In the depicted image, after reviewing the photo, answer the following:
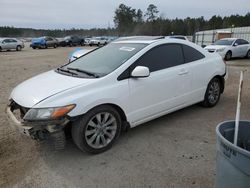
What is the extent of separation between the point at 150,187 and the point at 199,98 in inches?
101

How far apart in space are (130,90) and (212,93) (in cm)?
236

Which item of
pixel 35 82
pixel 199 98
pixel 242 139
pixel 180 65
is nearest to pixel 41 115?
pixel 35 82

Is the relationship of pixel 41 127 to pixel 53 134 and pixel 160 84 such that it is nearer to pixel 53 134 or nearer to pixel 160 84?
pixel 53 134

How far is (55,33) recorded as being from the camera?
273 ft

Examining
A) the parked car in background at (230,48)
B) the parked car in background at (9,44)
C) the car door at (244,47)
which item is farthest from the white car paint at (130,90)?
the parked car in background at (9,44)

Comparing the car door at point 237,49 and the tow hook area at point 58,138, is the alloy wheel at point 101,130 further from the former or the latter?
the car door at point 237,49

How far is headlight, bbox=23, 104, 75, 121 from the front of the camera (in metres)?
2.92

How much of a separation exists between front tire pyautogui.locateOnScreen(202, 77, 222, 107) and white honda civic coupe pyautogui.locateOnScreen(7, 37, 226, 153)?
0.63 ft

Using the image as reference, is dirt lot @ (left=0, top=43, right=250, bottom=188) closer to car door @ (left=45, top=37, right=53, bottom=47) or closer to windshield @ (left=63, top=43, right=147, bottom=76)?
windshield @ (left=63, top=43, right=147, bottom=76)

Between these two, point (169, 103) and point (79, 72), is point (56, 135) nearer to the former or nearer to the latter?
point (79, 72)

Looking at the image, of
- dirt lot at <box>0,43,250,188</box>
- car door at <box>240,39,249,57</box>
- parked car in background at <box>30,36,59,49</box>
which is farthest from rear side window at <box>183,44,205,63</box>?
parked car in background at <box>30,36,59,49</box>

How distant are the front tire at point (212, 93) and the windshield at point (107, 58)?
1.87m

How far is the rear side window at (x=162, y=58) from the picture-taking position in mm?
3875

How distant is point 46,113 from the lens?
2.94m
